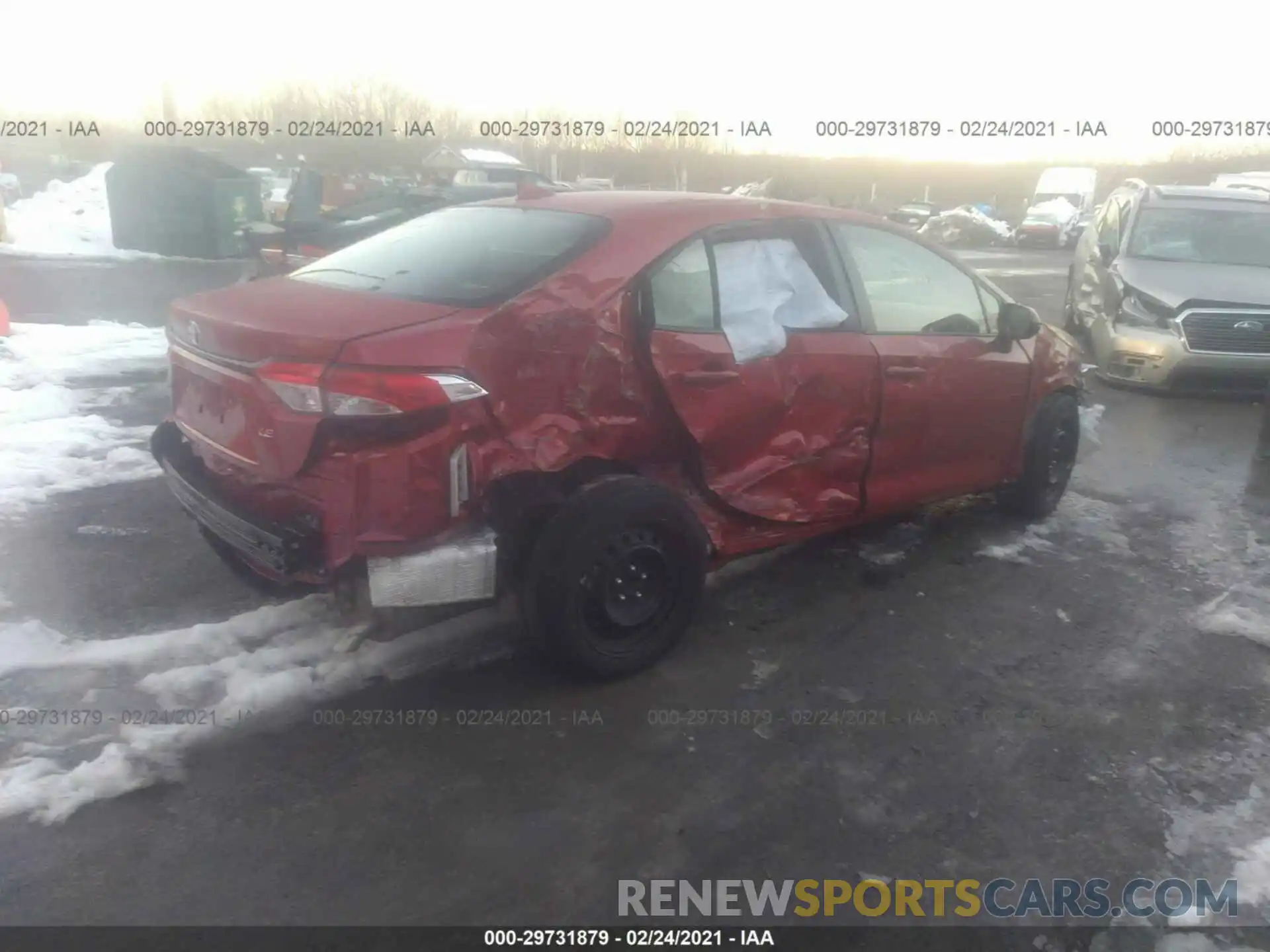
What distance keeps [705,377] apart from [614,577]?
2.50ft

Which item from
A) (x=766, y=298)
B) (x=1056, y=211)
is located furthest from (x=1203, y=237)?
(x=1056, y=211)

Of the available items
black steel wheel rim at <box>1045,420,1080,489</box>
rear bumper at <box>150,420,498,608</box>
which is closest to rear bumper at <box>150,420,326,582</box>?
rear bumper at <box>150,420,498,608</box>

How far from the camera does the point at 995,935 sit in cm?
242

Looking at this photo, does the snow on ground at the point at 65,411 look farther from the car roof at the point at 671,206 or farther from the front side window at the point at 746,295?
the front side window at the point at 746,295

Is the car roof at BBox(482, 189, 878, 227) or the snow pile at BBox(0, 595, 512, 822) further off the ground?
the car roof at BBox(482, 189, 878, 227)

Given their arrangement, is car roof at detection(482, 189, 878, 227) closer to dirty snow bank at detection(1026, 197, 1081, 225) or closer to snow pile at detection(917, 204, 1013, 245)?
snow pile at detection(917, 204, 1013, 245)

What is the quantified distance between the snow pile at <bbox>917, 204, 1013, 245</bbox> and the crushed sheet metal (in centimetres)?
2536

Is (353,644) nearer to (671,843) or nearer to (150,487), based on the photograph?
(671,843)

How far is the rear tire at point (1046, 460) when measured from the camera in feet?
16.0

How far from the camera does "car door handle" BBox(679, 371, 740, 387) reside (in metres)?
3.39

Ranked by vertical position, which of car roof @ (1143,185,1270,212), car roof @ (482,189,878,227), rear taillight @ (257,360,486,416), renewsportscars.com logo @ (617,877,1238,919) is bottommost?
renewsportscars.com logo @ (617,877,1238,919)

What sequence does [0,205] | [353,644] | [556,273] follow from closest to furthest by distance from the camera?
1. [556,273]
2. [353,644]
3. [0,205]

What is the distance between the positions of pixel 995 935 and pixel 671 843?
2.75 feet

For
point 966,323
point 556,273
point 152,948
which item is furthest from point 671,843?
point 966,323
